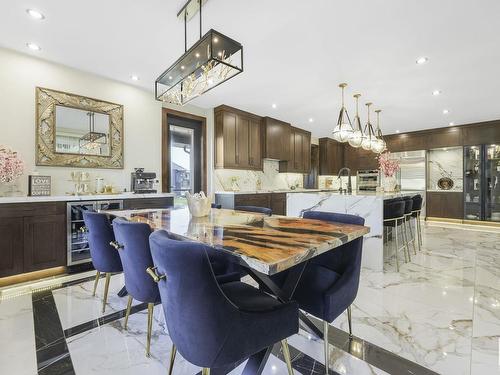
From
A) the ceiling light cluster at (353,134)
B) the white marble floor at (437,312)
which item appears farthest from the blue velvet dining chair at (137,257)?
the ceiling light cluster at (353,134)

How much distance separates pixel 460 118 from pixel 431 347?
6381 mm

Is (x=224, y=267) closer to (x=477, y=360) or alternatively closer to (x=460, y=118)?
(x=477, y=360)

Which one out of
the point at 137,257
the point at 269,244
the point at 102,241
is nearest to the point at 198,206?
the point at 137,257

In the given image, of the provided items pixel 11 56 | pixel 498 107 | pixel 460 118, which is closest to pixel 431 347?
pixel 11 56

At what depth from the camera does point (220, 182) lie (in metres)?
5.23

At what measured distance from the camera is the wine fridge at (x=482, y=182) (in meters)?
6.09

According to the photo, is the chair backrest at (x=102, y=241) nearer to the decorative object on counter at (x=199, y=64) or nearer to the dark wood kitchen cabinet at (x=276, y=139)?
the decorative object on counter at (x=199, y=64)

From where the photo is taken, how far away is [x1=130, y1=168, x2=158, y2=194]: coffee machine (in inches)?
152

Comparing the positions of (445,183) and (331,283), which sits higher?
(445,183)

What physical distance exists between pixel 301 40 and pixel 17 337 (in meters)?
3.71

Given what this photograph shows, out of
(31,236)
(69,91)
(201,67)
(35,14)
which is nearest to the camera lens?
(201,67)

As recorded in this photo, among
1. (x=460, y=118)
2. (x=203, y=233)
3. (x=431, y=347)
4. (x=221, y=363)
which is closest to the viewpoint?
(x=221, y=363)

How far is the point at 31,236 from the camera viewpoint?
2.79 m

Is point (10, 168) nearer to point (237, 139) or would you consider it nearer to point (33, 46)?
point (33, 46)
